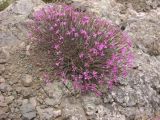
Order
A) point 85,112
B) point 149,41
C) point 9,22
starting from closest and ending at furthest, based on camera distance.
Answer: point 85,112 → point 9,22 → point 149,41

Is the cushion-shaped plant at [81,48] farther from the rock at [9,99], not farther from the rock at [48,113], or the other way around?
the rock at [9,99]

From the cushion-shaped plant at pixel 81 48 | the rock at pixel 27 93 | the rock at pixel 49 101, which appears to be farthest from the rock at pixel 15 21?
the rock at pixel 49 101

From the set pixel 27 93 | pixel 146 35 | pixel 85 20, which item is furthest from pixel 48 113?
pixel 146 35

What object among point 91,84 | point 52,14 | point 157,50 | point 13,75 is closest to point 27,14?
point 52,14

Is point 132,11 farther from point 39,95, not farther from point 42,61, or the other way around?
point 39,95

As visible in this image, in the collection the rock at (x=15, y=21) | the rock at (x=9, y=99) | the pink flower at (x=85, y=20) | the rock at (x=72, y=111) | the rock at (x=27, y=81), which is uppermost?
the pink flower at (x=85, y=20)

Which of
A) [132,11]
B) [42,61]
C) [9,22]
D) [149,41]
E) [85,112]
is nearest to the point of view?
[85,112]

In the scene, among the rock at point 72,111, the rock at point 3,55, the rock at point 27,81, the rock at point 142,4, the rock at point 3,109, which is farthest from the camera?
the rock at point 142,4

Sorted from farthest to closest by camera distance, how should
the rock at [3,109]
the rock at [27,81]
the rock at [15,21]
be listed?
1. the rock at [15,21]
2. the rock at [27,81]
3. the rock at [3,109]
